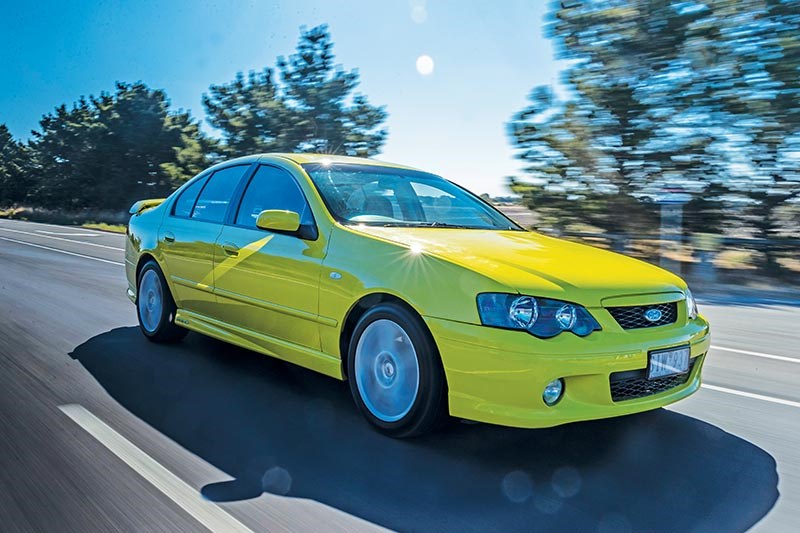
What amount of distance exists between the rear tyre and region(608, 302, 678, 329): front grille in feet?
12.2

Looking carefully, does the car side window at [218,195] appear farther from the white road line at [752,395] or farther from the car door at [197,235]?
the white road line at [752,395]

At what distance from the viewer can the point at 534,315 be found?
10.6 feet

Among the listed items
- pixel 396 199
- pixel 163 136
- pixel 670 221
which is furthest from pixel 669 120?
pixel 163 136

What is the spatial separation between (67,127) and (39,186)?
348 inches

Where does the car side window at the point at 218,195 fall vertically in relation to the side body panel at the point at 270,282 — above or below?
above

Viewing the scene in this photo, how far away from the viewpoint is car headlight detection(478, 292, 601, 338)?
3.23 m

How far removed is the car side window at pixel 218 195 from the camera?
5.23m

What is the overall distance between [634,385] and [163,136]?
56532 mm

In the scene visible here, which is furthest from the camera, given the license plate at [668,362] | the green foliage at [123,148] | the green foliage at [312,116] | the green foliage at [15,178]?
the green foliage at [15,178]

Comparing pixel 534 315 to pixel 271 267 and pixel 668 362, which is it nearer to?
pixel 668 362

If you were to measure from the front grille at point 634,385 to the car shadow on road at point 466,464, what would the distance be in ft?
1.01

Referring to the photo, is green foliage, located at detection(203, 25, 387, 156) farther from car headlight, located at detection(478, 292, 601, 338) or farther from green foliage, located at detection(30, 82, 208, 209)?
car headlight, located at detection(478, 292, 601, 338)

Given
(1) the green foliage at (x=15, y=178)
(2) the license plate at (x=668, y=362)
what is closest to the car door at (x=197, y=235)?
(2) the license plate at (x=668, y=362)

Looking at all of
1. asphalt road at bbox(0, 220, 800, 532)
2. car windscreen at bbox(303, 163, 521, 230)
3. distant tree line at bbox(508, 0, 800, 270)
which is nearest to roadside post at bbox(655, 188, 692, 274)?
distant tree line at bbox(508, 0, 800, 270)
